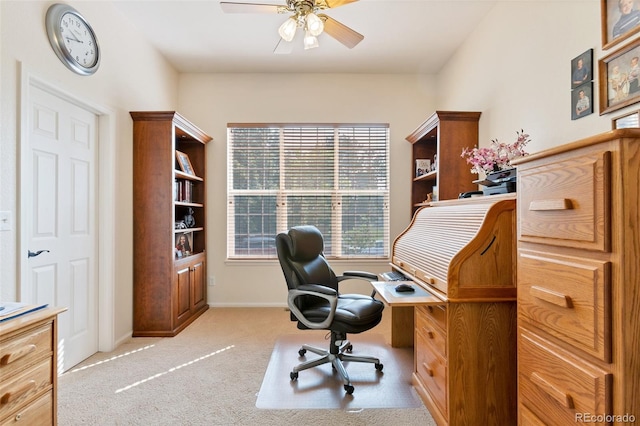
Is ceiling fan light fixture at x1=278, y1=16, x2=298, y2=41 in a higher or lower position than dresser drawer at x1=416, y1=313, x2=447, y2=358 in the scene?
higher

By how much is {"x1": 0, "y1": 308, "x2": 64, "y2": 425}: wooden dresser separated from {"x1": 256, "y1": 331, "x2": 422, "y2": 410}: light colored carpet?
3.58ft

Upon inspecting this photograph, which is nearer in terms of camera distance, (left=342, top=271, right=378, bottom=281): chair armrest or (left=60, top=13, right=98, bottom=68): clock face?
(left=60, top=13, right=98, bottom=68): clock face

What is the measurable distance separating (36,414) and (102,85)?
2.44 metres

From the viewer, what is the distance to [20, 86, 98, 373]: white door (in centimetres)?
213

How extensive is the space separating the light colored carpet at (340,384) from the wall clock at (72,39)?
2711mm

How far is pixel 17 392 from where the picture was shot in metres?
1.29

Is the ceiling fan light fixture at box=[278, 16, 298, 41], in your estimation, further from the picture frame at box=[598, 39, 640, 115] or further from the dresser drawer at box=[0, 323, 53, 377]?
the dresser drawer at box=[0, 323, 53, 377]

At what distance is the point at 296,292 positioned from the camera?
7.41ft

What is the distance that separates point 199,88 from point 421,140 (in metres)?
2.90

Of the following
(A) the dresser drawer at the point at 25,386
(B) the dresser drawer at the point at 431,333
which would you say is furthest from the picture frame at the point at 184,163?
(B) the dresser drawer at the point at 431,333

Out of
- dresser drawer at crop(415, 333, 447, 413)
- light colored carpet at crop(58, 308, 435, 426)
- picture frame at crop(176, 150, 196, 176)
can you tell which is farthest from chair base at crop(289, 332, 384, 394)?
picture frame at crop(176, 150, 196, 176)

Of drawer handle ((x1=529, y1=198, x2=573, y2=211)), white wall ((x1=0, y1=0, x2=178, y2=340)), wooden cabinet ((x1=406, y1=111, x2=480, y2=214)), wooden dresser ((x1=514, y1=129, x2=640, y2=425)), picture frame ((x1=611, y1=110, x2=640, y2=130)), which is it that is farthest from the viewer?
wooden cabinet ((x1=406, y1=111, x2=480, y2=214))

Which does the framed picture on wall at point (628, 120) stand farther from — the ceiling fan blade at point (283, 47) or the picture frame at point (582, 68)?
the ceiling fan blade at point (283, 47)

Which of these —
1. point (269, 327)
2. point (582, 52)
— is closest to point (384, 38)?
point (582, 52)
